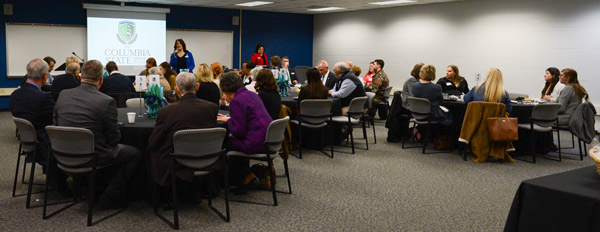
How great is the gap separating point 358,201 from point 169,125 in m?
1.85

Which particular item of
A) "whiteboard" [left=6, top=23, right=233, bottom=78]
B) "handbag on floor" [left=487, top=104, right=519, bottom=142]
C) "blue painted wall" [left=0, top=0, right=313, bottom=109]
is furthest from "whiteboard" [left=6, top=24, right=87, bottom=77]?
"handbag on floor" [left=487, top=104, right=519, bottom=142]

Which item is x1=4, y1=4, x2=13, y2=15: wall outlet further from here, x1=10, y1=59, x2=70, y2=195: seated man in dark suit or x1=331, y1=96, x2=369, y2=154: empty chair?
x1=331, y1=96, x2=369, y2=154: empty chair

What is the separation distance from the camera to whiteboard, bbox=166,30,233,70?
1284 centimetres

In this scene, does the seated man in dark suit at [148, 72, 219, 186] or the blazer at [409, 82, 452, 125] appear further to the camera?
the blazer at [409, 82, 452, 125]

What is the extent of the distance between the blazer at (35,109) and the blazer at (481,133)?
4.70 metres

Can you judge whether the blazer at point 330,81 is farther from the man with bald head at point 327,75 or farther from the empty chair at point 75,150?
the empty chair at point 75,150

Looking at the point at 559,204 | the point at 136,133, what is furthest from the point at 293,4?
the point at 559,204

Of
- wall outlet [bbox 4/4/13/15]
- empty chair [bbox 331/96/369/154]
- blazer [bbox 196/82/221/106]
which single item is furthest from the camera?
wall outlet [bbox 4/4/13/15]

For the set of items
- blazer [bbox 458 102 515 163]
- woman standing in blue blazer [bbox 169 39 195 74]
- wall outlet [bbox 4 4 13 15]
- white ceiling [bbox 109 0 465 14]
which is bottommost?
blazer [bbox 458 102 515 163]

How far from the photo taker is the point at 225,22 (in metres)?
13.7

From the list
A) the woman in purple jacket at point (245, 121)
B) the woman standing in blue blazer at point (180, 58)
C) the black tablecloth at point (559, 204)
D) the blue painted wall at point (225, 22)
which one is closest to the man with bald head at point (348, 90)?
the woman in purple jacket at point (245, 121)

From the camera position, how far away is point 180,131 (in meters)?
3.39

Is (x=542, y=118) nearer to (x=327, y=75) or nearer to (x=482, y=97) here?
(x=482, y=97)

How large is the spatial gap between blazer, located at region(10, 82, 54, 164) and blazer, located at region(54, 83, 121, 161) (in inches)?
19.3
